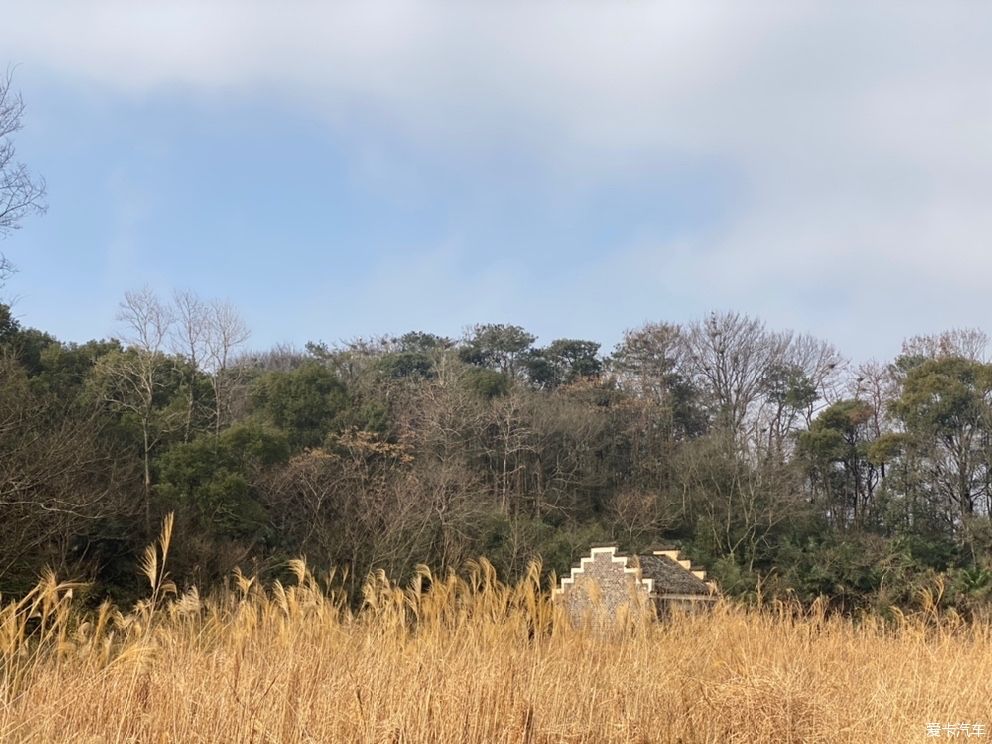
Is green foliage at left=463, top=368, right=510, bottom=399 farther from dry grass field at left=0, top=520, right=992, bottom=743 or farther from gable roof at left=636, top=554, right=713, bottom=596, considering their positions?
dry grass field at left=0, top=520, right=992, bottom=743

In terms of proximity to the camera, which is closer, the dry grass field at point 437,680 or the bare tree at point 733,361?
the dry grass field at point 437,680

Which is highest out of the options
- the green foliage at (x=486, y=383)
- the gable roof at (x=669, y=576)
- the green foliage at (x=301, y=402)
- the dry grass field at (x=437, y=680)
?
the green foliage at (x=486, y=383)

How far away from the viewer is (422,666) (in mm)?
3432

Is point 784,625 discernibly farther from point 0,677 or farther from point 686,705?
point 0,677

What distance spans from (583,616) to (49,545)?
9.37m

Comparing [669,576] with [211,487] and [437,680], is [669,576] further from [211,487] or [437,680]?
[437,680]

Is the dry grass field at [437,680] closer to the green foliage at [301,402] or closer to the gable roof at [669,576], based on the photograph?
the gable roof at [669,576]

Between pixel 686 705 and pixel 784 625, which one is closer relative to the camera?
pixel 686 705

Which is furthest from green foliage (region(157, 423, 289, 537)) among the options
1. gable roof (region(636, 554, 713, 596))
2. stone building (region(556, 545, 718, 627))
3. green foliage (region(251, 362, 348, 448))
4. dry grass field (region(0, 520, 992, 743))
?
dry grass field (region(0, 520, 992, 743))

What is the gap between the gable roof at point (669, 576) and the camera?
1384 cm

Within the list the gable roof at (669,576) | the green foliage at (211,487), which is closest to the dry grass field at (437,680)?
the gable roof at (669,576)

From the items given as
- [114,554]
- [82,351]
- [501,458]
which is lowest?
[114,554]

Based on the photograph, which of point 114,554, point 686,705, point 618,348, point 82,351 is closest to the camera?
point 686,705


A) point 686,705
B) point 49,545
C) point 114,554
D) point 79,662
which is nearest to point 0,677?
point 79,662
